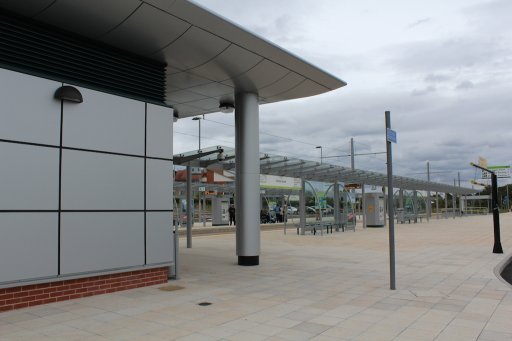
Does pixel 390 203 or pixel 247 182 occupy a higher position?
pixel 247 182

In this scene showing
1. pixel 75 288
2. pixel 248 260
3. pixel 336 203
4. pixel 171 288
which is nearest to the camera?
pixel 75 288

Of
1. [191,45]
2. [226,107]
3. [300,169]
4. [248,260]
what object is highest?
[191,45]

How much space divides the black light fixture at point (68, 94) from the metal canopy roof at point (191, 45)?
3.25ft

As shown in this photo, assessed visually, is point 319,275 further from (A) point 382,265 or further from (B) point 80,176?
(B) point 80,176

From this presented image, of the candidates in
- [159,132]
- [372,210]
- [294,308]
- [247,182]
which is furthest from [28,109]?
[372,210]

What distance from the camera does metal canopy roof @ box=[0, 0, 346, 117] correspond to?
6.60m

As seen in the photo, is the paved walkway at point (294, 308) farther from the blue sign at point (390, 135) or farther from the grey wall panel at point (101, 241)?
the blue sign at point (390, 135)

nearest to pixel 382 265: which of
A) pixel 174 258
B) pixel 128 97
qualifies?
pixel 174 258

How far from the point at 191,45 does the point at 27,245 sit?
4.09 metres

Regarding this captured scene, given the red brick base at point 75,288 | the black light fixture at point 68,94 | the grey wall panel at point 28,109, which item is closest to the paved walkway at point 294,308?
the red brick base at point 75,288

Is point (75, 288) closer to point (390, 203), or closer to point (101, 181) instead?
point (101, 181)

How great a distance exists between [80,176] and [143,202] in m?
1.28

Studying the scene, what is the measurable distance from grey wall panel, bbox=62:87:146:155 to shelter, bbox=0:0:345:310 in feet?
0.05

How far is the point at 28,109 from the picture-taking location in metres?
6.43
